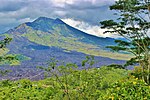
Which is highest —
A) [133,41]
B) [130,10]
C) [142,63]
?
[130,10]

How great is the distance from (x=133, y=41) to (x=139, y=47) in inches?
31.2

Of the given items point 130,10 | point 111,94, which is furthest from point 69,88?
point 130,10

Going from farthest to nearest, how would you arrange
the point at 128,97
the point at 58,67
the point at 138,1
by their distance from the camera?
1. the point at 138,1
2. the point at 58,67
3. the point at 128,97

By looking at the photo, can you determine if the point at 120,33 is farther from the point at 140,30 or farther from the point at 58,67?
the point at 58,67

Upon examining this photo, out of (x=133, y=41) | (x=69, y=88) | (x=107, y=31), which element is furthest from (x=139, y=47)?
(x=69, y=88)

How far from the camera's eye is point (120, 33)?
30.3m

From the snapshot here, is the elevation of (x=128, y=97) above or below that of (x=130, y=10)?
below

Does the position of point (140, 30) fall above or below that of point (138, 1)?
below

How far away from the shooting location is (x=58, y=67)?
14719 mm

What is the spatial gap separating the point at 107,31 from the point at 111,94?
22669mm

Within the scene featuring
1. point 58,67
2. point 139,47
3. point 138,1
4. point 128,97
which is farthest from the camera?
point 139,47

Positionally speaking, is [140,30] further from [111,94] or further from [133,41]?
[111,94]

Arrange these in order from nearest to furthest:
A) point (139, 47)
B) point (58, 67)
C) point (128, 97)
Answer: point (128, 97)
point (58, 67)
point (139, 47)

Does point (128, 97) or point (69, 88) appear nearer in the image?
point (128, 97)
